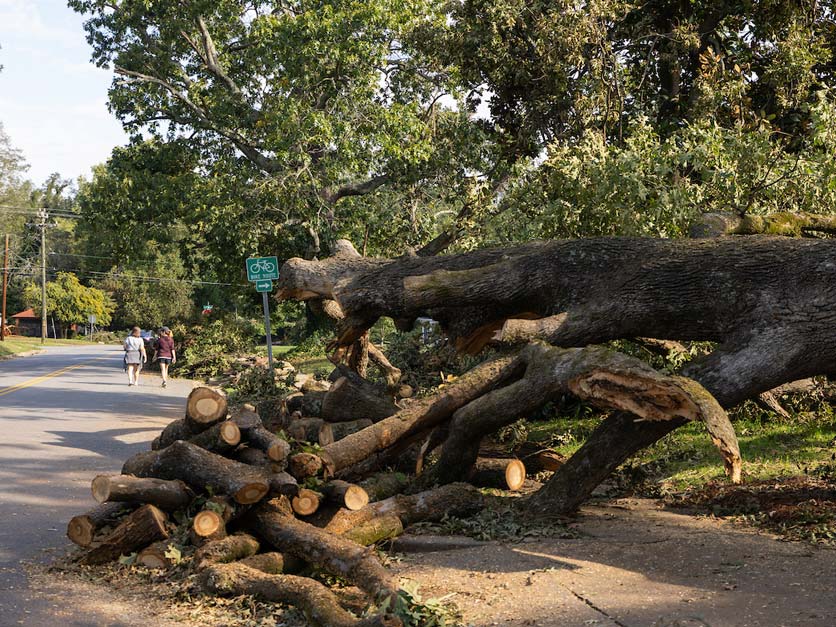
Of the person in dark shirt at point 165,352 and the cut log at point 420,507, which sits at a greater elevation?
the person in dark shirt at point 165,352

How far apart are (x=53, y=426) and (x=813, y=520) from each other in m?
12.4

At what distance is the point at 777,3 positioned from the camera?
15.8 metres

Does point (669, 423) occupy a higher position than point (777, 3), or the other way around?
point (777, 3)

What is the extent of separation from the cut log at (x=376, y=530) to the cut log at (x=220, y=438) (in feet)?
4.80

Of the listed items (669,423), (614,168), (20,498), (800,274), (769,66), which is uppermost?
(769,66)

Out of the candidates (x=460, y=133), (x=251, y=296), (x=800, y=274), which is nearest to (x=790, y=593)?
(x=800, y=274)

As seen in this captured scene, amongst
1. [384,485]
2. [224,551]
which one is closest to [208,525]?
[224,551]

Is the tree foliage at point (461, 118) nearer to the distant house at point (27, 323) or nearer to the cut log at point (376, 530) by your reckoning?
the cut log at point (376, 530)

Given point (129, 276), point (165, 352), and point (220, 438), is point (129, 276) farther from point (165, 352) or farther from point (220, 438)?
point (220, 438)

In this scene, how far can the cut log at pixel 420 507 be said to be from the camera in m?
7.62

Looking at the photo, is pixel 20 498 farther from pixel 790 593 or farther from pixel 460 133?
pixel 460 133

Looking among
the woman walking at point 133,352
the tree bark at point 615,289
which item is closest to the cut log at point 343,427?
the tree bark at point 615,289

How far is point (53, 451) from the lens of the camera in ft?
42.2

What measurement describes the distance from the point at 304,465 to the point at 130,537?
1503 mm
